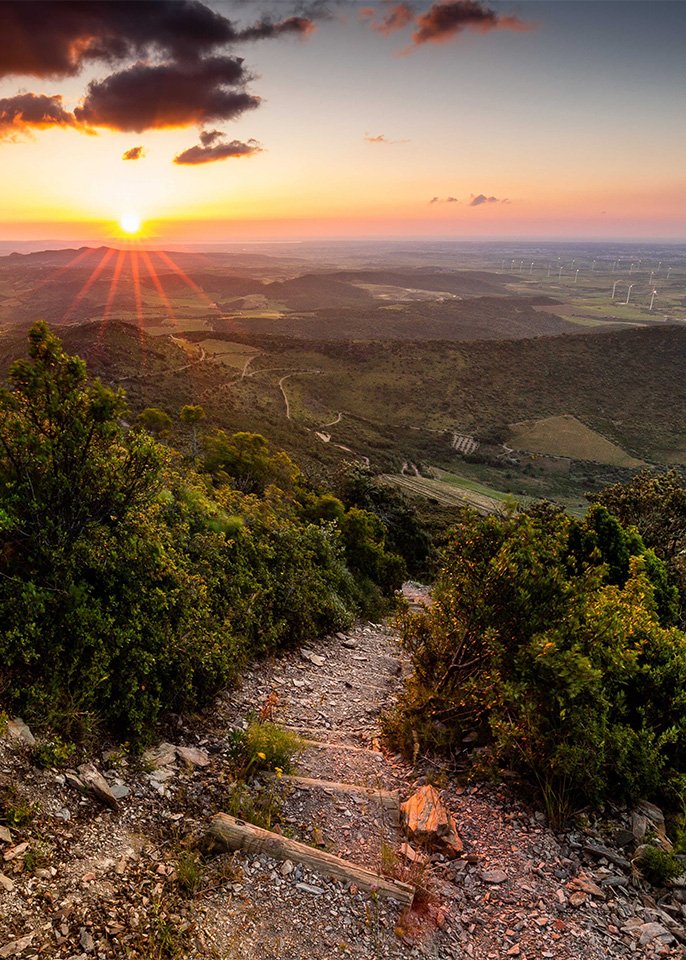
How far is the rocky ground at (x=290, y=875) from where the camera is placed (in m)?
4.68

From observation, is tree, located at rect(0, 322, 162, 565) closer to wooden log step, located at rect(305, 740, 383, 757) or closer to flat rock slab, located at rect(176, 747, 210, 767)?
flat rock slab, located at rect(176, 747, 210, 767)

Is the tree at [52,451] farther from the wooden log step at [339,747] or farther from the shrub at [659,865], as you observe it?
the shrub at [659,865]

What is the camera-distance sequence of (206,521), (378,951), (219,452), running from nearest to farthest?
(378,951)
(206,521)
(219,452)

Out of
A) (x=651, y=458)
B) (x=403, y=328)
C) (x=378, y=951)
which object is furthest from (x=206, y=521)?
(x=403, y=328)

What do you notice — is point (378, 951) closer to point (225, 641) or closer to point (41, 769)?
point (41, 769)

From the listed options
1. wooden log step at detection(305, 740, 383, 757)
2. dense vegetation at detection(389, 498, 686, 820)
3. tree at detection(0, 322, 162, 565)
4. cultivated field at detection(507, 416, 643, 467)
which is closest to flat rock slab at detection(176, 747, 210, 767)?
wooden log step at detection(305, 740, 383, 757)

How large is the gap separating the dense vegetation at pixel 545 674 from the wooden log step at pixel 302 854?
253cm

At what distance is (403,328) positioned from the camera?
198875 millimetres

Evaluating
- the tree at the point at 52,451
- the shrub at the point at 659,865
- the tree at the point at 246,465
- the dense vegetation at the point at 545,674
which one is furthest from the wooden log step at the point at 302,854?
the tree at the point at 246,465

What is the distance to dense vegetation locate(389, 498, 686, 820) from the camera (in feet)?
24.0

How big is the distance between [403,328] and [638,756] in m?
202

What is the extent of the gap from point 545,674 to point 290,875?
4.12 meters

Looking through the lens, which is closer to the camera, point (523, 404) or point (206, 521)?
point (206, 521)

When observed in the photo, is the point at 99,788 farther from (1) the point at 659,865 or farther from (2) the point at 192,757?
(1) the point at 659,865
